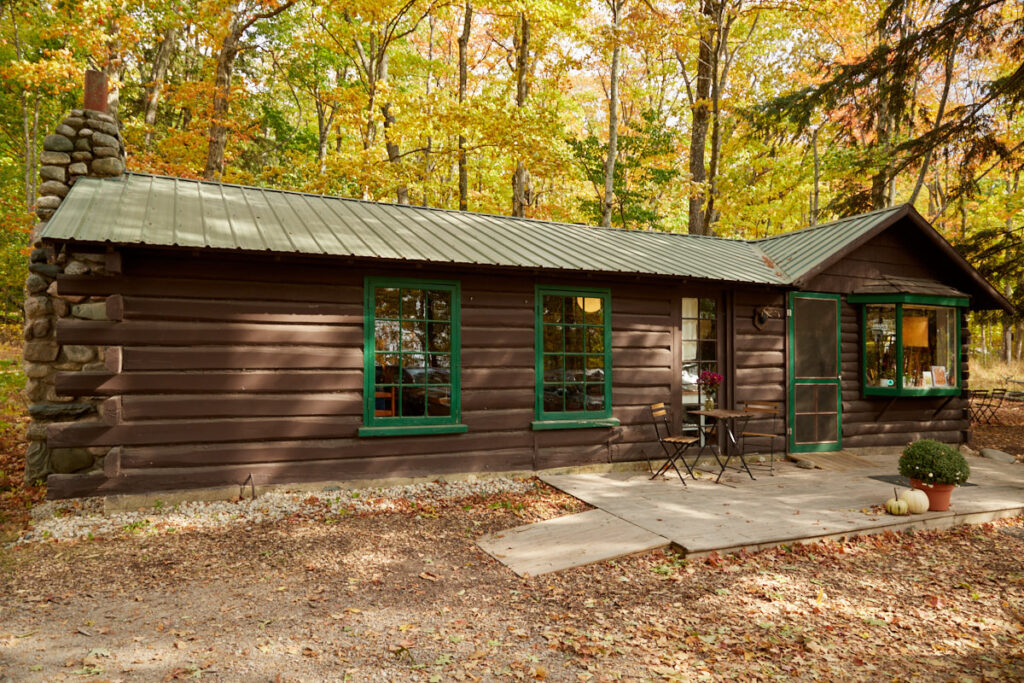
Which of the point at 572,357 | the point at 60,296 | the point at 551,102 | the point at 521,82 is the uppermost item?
the point at 551,102

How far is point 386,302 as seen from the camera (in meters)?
7.51

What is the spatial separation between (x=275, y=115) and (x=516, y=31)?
8398 mm

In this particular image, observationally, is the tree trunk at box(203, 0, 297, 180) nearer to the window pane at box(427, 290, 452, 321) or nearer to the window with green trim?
the window pane at box(427, 290, 452, 321)

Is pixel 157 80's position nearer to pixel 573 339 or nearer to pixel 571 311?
pixel 571 311

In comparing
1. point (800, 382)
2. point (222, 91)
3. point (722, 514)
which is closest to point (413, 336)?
point (722, 514)

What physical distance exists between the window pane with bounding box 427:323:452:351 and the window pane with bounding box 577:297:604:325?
2.01 meters

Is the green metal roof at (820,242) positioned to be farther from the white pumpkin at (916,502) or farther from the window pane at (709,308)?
the white pumpkin at (916,502)

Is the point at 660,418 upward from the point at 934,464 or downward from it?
upward

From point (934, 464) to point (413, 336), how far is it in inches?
236

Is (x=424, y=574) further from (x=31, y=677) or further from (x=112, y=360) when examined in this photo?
(x=112, y=360)

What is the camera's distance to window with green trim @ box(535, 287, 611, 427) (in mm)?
8391

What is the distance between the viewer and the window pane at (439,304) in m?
7.73

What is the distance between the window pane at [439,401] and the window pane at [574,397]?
1.71m

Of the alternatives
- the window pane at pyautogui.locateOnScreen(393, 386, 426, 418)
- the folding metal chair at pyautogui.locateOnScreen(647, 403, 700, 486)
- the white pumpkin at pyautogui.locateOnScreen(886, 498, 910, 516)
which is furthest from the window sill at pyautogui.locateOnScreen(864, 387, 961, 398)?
the window pane at pyautogui.locateOnScreen(393, 386, 426, 418)
